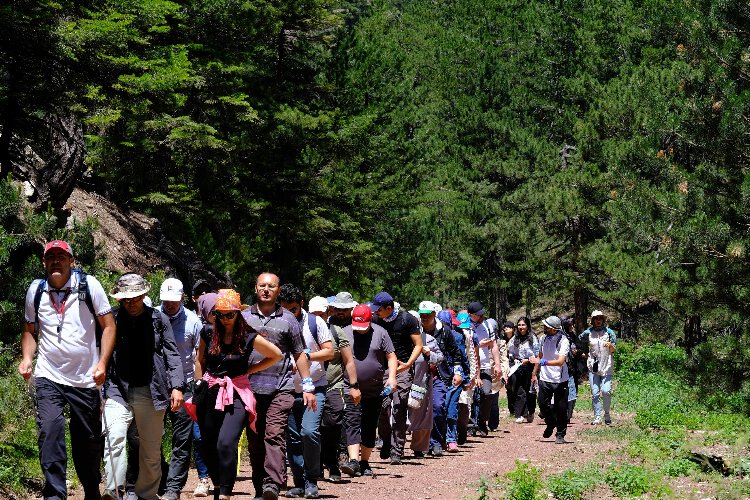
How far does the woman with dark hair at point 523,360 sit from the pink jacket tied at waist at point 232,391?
11624mm

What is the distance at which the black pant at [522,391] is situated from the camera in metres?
19.8

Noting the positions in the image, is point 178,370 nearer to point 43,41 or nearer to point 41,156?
point 43,41

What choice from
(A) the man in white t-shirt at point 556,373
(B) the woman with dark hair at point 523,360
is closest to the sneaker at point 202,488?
(A) the man in white t-shirt at point 556,373

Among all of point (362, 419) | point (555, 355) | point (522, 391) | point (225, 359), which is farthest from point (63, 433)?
point (522, 391)

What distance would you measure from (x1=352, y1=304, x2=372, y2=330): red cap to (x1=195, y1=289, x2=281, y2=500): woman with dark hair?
123 inches

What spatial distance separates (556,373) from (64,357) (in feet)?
32.1

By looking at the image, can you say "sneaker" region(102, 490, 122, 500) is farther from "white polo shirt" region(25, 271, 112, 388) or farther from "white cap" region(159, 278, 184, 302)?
"white cap" region(159, 278, 184, 302)

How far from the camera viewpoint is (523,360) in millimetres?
19594

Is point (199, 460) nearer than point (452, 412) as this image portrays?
Yes

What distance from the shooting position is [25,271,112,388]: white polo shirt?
7320 mm

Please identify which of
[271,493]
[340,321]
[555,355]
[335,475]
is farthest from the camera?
[555,355]

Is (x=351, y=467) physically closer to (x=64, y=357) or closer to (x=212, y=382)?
(x=212, y=382)

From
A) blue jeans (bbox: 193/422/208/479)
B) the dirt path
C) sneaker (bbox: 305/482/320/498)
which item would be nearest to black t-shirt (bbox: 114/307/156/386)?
blue jeans (bbox: 193/422/208/479)

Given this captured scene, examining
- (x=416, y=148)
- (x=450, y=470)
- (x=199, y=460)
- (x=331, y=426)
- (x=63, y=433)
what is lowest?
(x=450, y=470)
